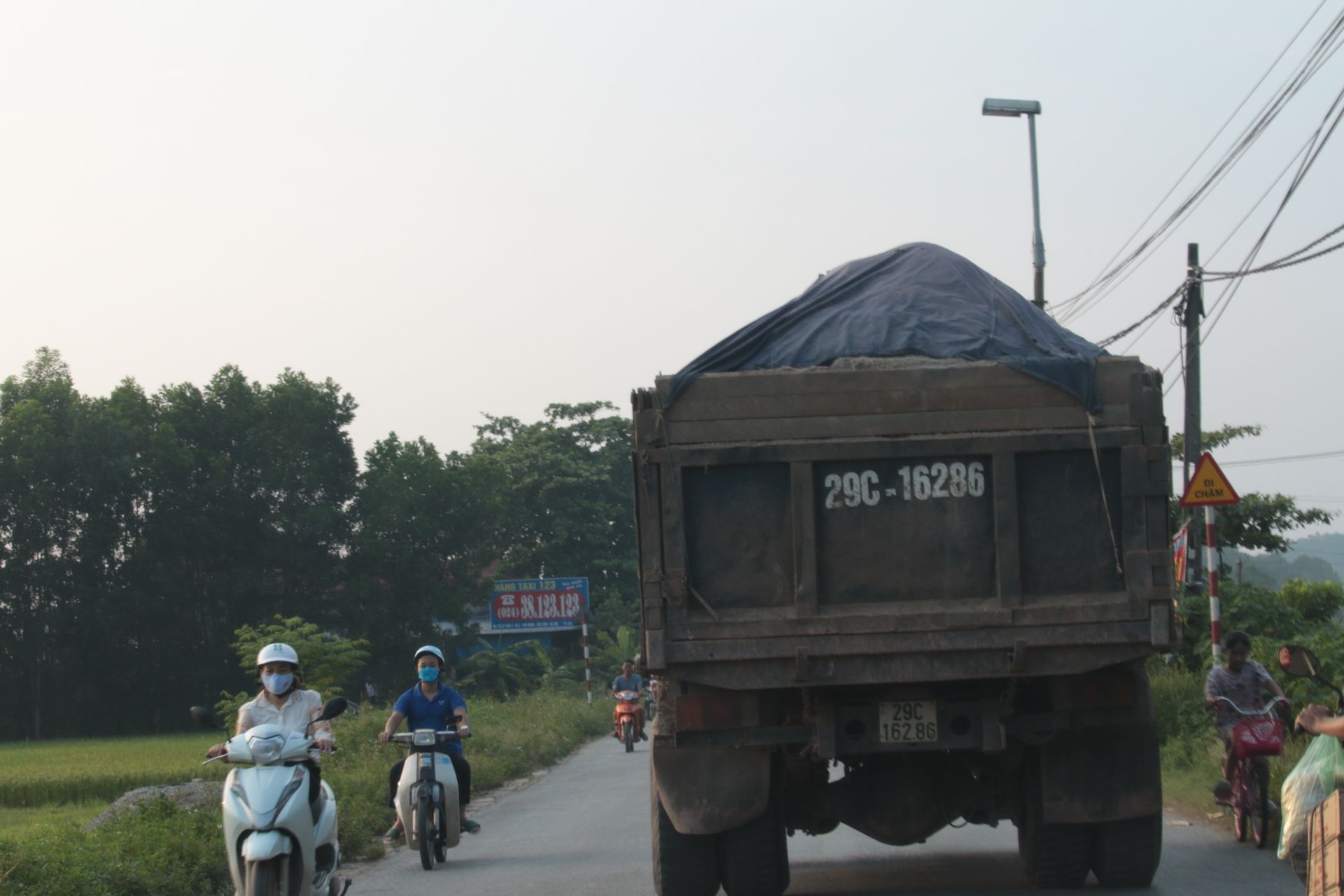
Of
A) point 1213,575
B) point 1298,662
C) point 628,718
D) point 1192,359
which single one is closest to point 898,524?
point 1298,662

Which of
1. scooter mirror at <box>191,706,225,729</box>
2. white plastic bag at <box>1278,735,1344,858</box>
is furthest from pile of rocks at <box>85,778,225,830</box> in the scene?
white plastic bag at <box>1278,735,1344,858</box>

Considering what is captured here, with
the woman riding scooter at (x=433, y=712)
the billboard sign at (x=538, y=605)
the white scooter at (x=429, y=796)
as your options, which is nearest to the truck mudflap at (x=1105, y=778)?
the white scooter at (x=429, y=796)

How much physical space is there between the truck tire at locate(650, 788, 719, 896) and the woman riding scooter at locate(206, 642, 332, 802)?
176 cm

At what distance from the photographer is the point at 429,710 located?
37.9 ft

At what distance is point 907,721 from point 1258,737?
3.81m

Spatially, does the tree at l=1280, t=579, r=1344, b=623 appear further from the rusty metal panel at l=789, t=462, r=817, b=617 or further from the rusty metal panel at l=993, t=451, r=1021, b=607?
the rusty metal panel at l=789, t=462, r=817, b=617

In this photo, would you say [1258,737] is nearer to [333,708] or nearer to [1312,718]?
[1312,718]

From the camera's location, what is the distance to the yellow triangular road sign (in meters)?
13.0

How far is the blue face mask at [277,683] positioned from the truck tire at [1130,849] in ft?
13.8

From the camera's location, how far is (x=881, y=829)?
820 cm

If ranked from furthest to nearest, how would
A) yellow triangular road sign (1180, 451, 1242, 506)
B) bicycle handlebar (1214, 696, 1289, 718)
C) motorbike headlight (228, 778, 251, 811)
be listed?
yellow triangular road sign (1180, 451, 1242, 506), bicycle handlebar (1214, 696, 1289, 718), motorbike headlight (228, 778, 251, 811)

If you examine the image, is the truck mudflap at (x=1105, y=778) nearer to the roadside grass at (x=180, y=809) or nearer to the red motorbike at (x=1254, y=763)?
the red motorbike at (x=1254, y=763)

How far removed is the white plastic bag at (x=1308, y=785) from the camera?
613cm

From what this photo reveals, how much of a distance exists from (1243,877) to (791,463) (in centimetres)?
373
